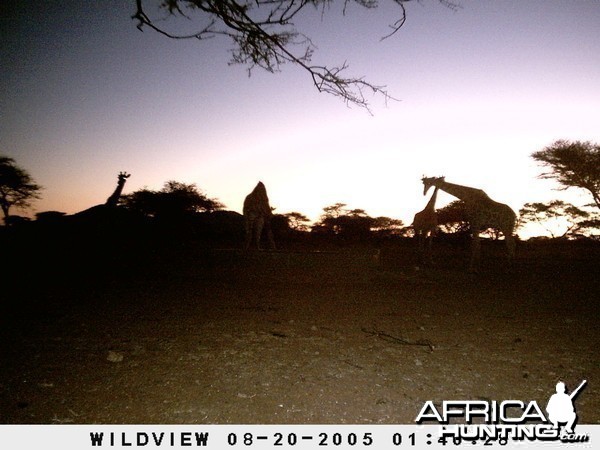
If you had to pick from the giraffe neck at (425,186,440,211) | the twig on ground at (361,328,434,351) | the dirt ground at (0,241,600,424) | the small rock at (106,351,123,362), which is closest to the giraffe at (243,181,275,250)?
the dirt ground at (0,241,600,424)

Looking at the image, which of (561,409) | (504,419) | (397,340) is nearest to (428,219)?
(397,340)

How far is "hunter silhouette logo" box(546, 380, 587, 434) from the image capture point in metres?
2.14

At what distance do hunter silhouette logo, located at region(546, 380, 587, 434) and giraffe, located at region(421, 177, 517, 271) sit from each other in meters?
7.10

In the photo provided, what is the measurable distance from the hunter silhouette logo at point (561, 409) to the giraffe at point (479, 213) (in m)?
7.10

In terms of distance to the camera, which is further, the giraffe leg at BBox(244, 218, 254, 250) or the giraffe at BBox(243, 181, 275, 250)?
the giraffe at BBox(243, 181, 275, 250)

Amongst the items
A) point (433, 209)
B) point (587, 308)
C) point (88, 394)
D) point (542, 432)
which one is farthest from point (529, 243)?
point (88, 394)

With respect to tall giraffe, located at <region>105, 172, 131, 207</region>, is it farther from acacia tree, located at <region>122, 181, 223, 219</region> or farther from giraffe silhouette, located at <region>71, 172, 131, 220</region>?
acacia tree, located at <region>122, 181, 223, 219</region>

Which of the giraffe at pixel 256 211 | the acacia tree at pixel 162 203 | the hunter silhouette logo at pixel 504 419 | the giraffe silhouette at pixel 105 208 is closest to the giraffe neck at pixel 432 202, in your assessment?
the giraffe at pixel 256 211

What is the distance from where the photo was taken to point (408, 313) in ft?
15.5

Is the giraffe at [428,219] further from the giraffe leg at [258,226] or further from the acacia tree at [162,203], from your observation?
the acacia tree at [162,203]

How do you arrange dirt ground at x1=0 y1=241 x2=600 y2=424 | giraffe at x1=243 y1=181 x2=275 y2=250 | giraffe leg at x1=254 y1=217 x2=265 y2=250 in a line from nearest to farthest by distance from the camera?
dirt ground at x1=0 y1=241 x2=600 y2=424, giraffe at x1=243 y1=181 x2=275 y2=250, giraffe leg at x1=254 y1=217 x2=265 y2=250

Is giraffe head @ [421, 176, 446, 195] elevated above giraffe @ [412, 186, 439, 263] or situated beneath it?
elevated above

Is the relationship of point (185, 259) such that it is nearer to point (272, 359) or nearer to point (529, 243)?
point (272, 359)

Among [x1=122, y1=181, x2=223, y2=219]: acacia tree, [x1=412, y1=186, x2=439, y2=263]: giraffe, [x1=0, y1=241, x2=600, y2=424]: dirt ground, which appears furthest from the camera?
[x1=122, y1=181, x2=223, y2=219]: acacia tree
